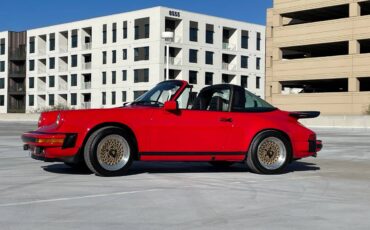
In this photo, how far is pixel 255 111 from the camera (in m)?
10.4

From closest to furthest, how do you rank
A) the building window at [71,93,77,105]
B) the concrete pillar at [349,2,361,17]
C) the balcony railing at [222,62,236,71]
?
the concrete pillar at [349,2,361,17] < the balcony railing at [222,62,236,71] < the building window at [71,93,77,105]

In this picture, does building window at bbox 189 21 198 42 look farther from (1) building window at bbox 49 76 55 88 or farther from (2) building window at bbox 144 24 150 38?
(1) building window at bbox 49 76 55 88

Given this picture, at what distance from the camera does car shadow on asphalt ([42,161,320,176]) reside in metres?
10.5

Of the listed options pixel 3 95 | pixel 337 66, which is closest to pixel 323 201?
pixel 337 66

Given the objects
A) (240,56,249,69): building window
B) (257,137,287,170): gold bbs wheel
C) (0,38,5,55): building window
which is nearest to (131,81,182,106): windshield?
(257,137,287,170): gold bbs wheel

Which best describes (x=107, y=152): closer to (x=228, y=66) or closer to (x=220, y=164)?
(x=220, y=164)

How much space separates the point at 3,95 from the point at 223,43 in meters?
37.4

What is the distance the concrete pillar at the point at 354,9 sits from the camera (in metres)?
52.8

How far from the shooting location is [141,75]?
72.0m

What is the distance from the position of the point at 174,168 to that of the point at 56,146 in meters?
2.95

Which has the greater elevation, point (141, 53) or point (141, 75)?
point (141, 53)

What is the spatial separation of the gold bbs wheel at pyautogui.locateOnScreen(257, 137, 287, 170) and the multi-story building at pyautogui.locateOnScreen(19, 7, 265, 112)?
5968 cm

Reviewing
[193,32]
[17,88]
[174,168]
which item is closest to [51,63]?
[17,88]

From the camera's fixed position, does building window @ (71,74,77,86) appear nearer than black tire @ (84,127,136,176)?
No
